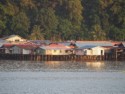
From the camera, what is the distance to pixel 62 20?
321 ft

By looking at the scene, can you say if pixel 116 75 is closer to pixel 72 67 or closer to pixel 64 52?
pixel 72 67

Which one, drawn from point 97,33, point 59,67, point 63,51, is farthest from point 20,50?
point 97,33

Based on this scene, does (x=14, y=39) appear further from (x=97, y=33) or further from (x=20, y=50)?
(x=97, y=33)

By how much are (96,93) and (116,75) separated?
41.5ft

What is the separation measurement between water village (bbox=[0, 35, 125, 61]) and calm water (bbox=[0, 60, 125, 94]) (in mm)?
7723

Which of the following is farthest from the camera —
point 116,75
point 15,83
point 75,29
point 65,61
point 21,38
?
point 75,29

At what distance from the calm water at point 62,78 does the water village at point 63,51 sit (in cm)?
772

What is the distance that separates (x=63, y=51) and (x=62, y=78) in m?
26.7

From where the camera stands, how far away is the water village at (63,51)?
7750 centimetres

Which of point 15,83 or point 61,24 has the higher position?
point 61,24

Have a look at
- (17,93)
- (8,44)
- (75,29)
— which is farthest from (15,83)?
(75,29)

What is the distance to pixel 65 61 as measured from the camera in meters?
75.4

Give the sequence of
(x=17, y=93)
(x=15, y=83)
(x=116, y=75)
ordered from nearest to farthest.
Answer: (x=17, y=93)
(x=15, y=83)
(x=116, y=75)

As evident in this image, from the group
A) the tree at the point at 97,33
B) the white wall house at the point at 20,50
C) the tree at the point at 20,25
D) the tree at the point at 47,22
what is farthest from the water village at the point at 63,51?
the tree at the point at 47,22
